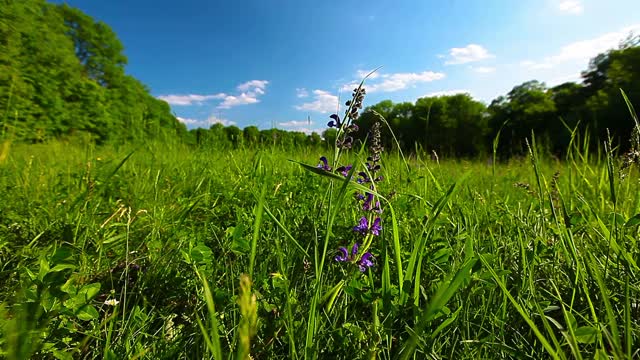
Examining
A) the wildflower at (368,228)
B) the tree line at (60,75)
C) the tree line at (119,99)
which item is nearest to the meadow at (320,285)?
the wildflower at (368,228)

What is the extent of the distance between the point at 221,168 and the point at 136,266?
2.10m

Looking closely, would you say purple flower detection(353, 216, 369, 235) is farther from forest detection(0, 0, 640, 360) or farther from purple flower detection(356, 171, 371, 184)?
purple flower detection(356, 171, 371, 184)

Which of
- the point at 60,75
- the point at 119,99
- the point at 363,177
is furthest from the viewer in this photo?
the point at 119,99

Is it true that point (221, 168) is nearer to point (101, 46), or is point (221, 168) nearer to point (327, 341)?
point (327, 341)

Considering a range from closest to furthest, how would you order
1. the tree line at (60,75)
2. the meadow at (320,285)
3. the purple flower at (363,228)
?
1. the meadow at (320,285)
2. the purple flower at (363,228)
3. the tree line at (60,75)

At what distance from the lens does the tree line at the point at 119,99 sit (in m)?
11.1

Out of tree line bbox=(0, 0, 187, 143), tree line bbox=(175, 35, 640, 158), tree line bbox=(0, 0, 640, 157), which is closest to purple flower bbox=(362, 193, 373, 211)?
tree line bbox=(0, 0, 640, 157)

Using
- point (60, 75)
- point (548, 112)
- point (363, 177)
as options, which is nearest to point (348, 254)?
point (363, 177)

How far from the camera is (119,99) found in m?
29.5

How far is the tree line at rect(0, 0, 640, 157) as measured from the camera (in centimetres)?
1110

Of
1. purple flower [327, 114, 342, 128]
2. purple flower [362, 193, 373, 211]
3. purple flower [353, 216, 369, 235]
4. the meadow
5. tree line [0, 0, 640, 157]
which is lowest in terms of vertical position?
the meadow

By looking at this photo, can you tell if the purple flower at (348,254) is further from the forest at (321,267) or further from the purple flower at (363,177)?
the purple flower at (363,177)

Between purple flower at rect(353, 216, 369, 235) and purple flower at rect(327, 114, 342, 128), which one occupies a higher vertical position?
purple flower at rect(327, 114, 342, 128)

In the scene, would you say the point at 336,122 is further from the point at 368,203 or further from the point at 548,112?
the point at 548,112
